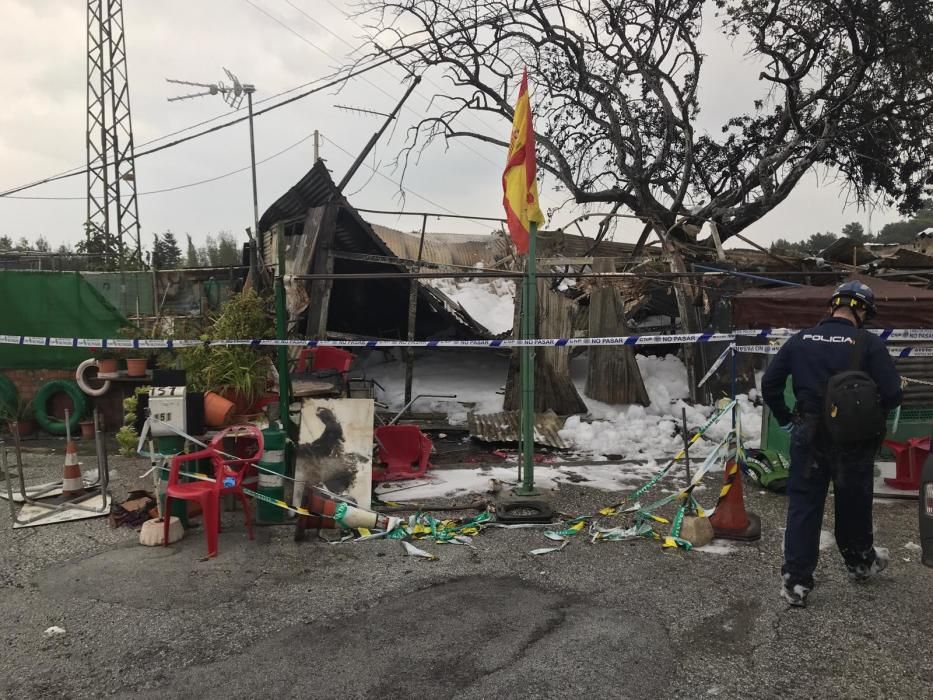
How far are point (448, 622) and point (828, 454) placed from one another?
2470 millimetres

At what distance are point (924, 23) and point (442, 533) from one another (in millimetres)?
16423

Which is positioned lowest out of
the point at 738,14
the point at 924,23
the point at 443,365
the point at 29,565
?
the point at 29,565

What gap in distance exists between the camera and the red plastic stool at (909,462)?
20.1ft

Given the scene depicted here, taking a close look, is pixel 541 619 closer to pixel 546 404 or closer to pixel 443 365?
pixel 546 404

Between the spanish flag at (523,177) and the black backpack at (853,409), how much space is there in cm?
312

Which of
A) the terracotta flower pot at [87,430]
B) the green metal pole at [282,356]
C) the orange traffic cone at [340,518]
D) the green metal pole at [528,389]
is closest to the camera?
the orange traffic cone at [340,518]

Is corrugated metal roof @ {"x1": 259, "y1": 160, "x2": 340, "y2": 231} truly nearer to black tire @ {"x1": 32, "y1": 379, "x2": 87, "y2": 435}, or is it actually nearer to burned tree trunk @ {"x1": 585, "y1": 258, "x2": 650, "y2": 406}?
black tire @ {"x1": 32, "y1": 379, "x2": 87, "y2": 435}

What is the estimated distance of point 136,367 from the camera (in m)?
8.91

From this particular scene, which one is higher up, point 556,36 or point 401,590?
point 556,36

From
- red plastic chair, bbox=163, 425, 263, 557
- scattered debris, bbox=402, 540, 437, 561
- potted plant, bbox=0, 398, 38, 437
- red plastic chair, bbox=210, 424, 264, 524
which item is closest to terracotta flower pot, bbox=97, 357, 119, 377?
potted plant, bbox=0, 398, 38, 437

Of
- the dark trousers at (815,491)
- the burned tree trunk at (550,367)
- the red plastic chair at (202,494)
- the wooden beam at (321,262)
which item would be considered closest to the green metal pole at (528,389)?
the dark trousers at (815,491)

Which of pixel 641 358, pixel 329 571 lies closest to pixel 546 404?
pixel 641 358

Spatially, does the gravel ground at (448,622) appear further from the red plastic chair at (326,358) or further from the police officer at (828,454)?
the red plastic chair at (326,358)

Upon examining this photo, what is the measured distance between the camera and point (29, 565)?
4574 mm
